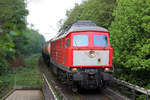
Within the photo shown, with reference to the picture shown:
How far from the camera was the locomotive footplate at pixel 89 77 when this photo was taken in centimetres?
930

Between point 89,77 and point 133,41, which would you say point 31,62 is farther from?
point 89,77

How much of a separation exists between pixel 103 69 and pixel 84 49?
4.34 ft

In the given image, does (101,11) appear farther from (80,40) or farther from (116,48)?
(80,40)

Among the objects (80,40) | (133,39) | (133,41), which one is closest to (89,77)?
(80,40)

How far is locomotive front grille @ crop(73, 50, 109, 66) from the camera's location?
9523 mm

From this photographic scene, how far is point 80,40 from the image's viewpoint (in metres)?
9.96

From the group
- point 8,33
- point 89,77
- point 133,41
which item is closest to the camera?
point 8,33

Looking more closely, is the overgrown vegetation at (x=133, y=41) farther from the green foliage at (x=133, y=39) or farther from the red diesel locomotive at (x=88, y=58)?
the red diesel locomotive at (x=88, y=58)

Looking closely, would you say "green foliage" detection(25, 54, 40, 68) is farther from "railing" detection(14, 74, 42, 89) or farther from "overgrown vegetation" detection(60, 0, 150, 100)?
"overgrown vegetation" detection(60, 0, 150, 100)

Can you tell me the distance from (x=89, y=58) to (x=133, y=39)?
405 centimetres

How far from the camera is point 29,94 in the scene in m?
12.3

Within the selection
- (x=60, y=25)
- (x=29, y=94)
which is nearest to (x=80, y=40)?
(x=29, y=94)

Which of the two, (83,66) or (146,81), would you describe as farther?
(146,81)

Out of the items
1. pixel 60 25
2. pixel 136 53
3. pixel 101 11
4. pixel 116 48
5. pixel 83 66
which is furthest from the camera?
pixel 60 25
